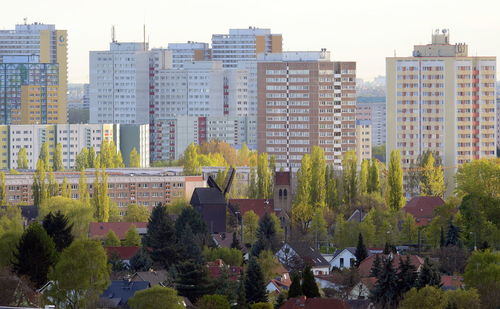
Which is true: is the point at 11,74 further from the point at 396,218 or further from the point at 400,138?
the point at 396,218

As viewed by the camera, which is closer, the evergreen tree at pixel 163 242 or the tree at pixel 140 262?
the tree at pixel 140 262

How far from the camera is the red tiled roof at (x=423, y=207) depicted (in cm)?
8119

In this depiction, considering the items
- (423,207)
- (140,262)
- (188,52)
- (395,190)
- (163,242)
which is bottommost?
(140,262)

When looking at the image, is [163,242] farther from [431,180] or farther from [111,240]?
[431,180]

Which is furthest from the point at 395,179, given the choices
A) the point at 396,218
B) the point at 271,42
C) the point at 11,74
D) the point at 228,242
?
the point at 271,42

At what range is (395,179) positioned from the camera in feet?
275

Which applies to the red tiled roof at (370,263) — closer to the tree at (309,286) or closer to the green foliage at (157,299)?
the tree at (309,286)

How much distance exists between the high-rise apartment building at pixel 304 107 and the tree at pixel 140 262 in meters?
51.8

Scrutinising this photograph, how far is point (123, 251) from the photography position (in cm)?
6500

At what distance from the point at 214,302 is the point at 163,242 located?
50.1ft

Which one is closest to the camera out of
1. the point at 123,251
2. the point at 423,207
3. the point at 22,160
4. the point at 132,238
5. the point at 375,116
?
the point at 123,251

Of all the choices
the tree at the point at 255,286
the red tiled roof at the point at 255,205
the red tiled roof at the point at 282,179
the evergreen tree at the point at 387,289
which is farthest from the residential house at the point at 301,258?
the red tiled roof at the point at 282,179

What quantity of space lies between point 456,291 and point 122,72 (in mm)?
100447

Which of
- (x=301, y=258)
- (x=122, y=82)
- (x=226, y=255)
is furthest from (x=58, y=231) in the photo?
(x=122, y=82)
